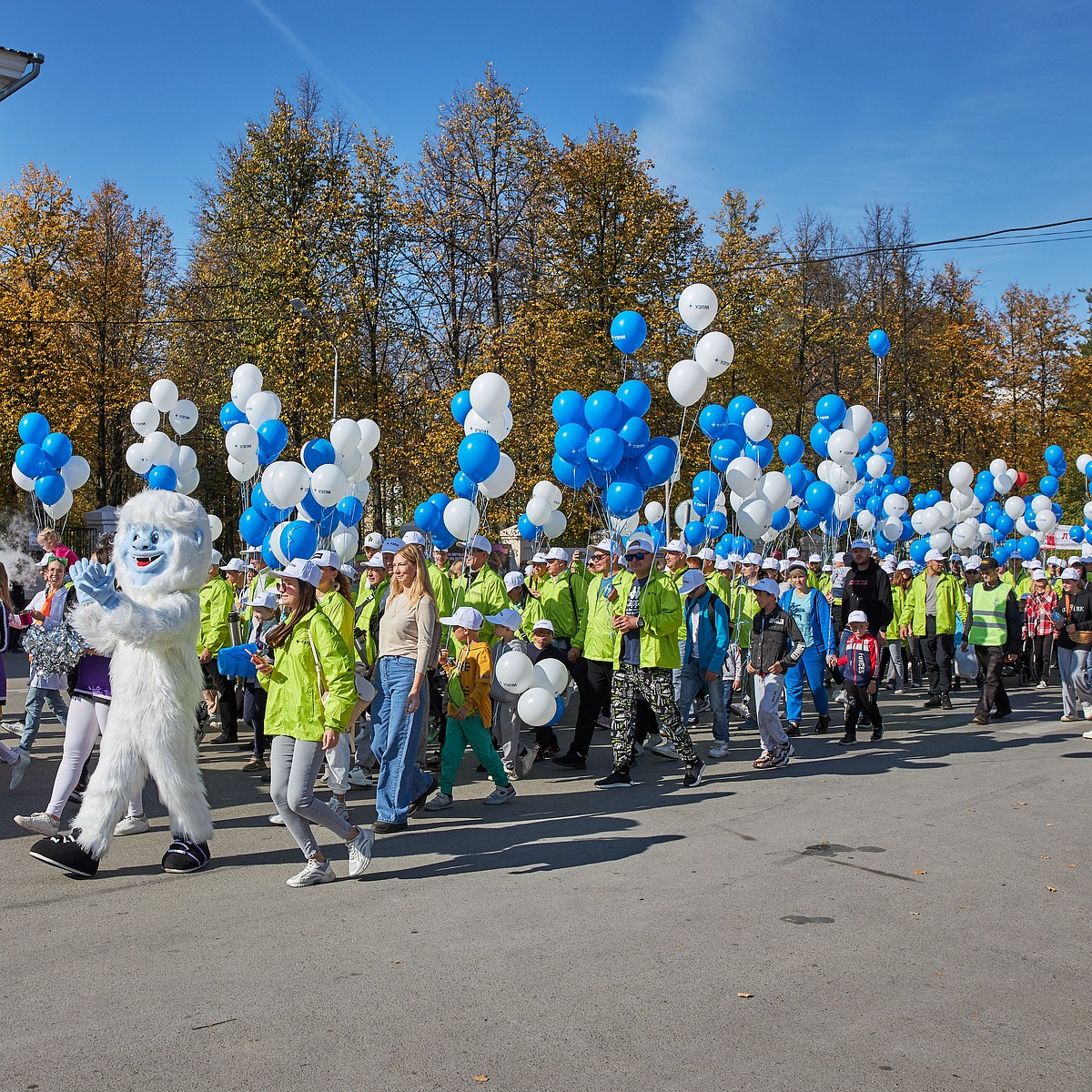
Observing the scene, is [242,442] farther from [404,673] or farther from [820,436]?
A: [820,436]

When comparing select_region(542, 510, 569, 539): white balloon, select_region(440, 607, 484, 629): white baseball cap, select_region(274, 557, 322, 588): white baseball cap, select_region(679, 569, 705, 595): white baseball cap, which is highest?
select_region(542, 510, 569, 539): white balloon

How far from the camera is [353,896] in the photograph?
561 centimetres

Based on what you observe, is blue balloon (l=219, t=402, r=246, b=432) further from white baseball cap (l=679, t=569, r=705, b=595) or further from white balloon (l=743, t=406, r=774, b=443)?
white baseball cap (l=679, t=569, r=705, b=595)

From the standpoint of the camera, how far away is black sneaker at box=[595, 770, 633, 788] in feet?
27.8

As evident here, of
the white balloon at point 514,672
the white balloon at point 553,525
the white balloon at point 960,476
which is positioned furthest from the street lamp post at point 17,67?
the white balloon at point 960,476

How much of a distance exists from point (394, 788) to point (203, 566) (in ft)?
6.25

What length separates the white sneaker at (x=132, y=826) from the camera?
6840 mm

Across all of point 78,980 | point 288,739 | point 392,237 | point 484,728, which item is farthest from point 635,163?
point 78,980

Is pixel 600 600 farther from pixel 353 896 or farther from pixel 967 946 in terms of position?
pixel 967 946

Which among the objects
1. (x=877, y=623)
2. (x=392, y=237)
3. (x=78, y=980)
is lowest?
(x=78, y=980)

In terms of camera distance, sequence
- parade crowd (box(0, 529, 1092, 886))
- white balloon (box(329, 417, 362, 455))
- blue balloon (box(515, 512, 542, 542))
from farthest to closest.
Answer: blue balloon (box(515, 512, 542, 542))
white balloon (box(329, 417, 362, 455))
parade crowd (box(0, 529, 1092, 886))

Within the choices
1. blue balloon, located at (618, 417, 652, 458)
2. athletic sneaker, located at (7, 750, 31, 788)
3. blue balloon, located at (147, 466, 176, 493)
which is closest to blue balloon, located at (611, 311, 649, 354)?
blue balloon, located at (618, 417, 652, 458)

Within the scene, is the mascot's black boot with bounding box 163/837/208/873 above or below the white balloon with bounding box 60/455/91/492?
below

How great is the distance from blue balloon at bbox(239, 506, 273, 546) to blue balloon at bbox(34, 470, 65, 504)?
5040 mm
